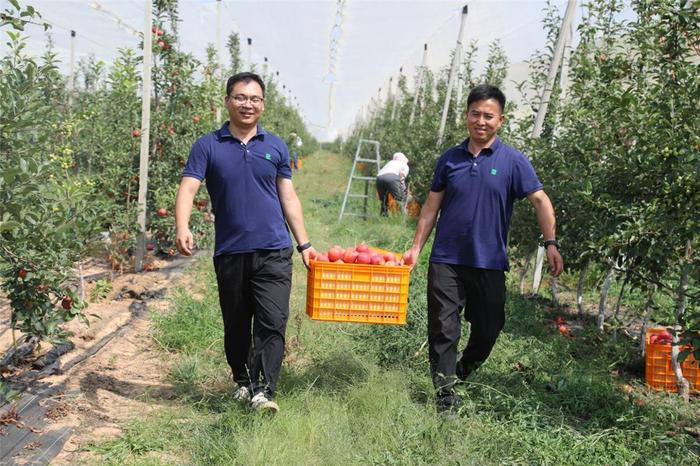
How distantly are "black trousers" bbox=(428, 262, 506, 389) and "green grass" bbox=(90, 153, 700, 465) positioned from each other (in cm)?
24

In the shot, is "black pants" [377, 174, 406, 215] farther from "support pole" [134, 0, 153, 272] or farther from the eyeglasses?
the eyeglasses

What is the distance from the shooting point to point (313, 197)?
14547mm

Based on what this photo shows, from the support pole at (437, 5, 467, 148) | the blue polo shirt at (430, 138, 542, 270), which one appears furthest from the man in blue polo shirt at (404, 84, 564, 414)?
the support pole at (437, 5, 467, 148)

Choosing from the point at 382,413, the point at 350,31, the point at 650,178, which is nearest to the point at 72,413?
the point at 382,413

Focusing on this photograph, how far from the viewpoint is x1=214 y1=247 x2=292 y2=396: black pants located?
3.35 metres

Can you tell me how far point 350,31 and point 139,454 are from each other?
18142 mm

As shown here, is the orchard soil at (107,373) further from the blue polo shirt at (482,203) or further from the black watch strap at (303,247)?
the blue polo shirt at (482,203)

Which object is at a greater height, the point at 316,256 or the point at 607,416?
the point at 316,256

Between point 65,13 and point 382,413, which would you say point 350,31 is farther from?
point 382,413

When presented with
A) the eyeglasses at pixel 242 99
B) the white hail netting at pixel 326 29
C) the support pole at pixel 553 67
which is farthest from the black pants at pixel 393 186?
the eyeglasses at pixel 242 99

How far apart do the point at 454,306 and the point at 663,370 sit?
5.52 ft

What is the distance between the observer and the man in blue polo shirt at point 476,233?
341 centimetres

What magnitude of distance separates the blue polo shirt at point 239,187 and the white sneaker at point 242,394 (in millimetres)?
704

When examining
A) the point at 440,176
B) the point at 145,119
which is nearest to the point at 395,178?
the point at 145,119
